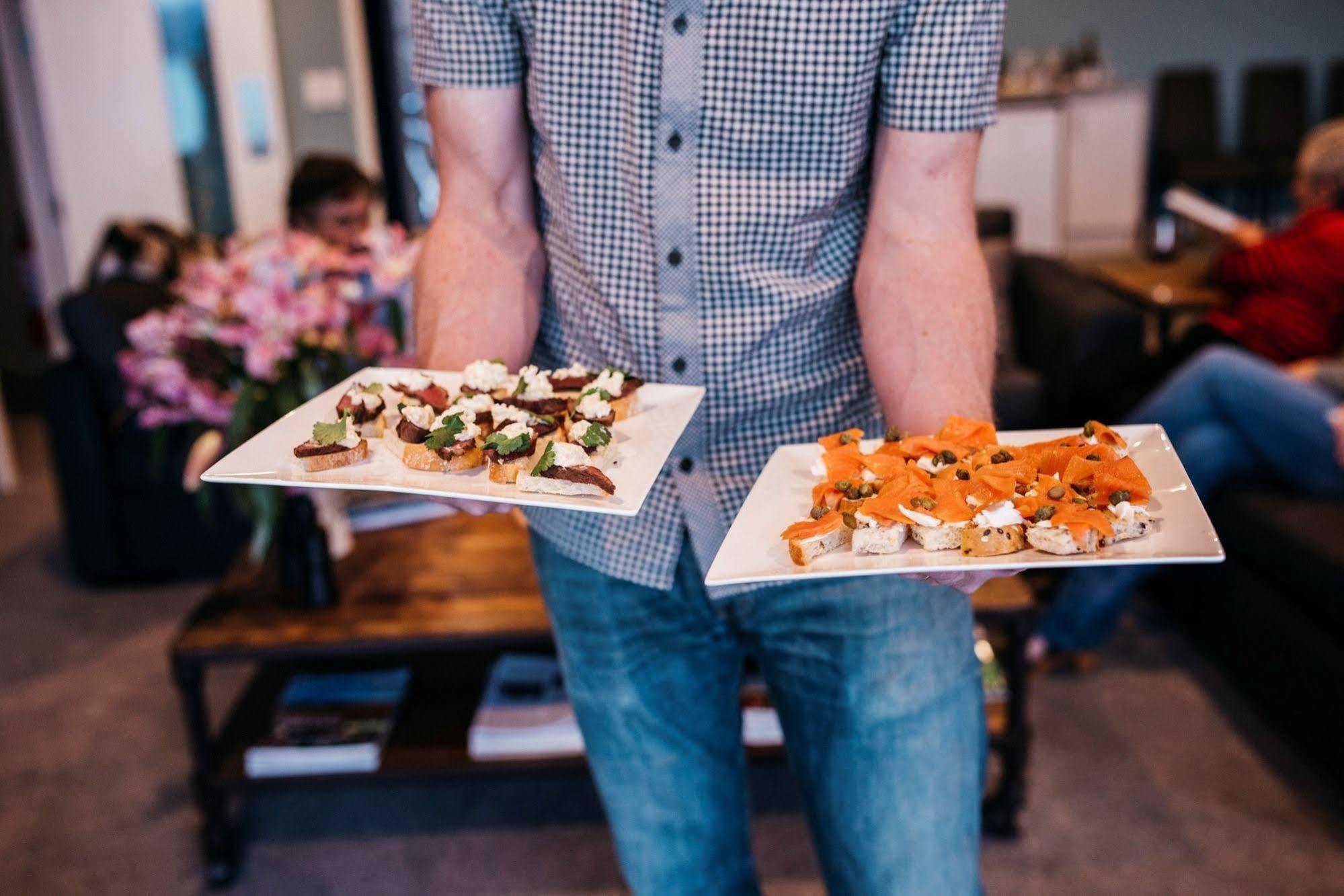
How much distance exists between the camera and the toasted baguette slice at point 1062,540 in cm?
87

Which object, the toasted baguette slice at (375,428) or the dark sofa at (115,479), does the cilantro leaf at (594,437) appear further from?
the dark sofa at (115,479)

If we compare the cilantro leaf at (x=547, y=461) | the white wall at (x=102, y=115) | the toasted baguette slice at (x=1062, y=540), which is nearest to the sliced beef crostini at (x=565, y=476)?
the cilantro leaf at (x=547, y=461)

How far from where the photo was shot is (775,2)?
1026 millimetres

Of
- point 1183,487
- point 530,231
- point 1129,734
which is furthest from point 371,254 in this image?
point 1129,734

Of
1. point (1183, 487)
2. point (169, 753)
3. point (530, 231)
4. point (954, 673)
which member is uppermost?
point (530, 231)

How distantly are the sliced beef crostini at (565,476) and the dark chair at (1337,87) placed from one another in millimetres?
8190

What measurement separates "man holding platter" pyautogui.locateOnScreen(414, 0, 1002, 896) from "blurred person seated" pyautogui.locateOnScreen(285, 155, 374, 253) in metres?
2.21

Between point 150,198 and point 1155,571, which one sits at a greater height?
point 150,198

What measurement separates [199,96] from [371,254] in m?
3.59

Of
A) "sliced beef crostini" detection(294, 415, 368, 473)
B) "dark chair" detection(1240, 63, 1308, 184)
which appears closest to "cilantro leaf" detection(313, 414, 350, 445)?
"sliced beef crostini" detection(294, 415, 368, 473)

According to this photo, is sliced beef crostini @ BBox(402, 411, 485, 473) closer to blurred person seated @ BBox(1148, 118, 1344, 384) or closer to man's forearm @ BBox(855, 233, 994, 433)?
man's forearm @ BBox(855, 233, 994, 433)

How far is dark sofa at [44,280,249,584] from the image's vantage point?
10.1 feet

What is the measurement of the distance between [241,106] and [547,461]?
479 centimetres

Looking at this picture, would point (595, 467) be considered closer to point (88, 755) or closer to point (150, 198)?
point (88, 755)
